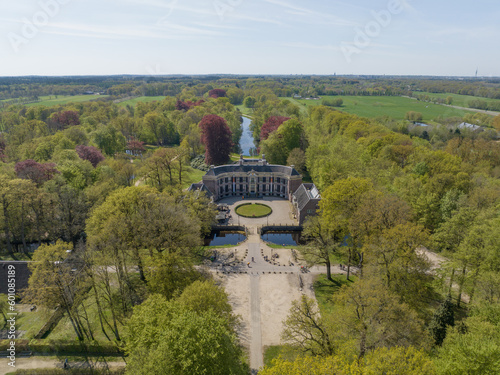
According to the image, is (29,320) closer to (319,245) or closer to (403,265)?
(319,245)

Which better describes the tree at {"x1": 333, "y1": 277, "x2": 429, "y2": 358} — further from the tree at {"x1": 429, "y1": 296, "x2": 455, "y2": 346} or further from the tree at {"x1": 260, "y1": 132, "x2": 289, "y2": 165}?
the tree at {"x1": 260, "y1": 132, "x2": 289, "y2": 165}

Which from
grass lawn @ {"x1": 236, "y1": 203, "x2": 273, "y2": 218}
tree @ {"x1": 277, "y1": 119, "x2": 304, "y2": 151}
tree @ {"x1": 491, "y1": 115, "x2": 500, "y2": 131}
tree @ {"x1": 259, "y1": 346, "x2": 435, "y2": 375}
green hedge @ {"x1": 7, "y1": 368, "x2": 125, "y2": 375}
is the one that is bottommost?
green hedge @ {"x1": 7, "y1": 368, "x2": 125, "y2": 375}

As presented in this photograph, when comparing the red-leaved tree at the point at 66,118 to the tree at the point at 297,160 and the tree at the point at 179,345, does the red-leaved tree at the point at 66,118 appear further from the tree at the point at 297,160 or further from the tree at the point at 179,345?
the tree at the point at 179,345

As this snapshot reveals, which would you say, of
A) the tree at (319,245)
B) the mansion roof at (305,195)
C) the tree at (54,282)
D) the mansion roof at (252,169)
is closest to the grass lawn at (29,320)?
the tree at (54,282)

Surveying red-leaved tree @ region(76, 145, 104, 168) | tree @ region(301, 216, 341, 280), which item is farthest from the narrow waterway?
tree @ region(301, 216, 341, 280)

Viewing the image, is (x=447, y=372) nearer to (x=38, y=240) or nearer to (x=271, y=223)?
(x=271, y=223)

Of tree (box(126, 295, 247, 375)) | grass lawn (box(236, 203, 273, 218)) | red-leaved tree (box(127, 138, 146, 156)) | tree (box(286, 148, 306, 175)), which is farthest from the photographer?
red-leaved tree (box(127, 138, 146, 156))
